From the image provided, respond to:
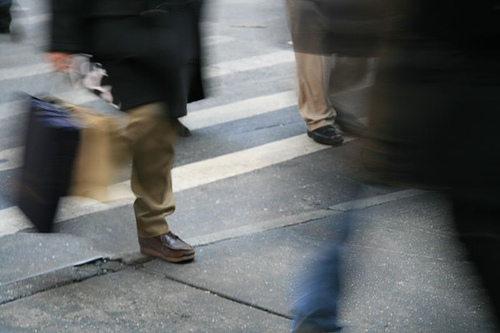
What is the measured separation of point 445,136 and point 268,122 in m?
5.17

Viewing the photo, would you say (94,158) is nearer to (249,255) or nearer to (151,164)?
(151,164)

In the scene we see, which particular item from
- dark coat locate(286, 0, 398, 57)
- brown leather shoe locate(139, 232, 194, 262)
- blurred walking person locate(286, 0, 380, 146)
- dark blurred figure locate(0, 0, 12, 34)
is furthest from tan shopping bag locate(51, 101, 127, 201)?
dark blurred figure locate(0, 0, 12, 34)

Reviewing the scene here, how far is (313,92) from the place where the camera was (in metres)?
6.87

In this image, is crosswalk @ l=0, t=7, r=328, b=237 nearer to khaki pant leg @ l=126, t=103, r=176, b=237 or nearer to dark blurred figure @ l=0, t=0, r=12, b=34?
khaki pant leg @ l=126, t=103, r=176, b=237

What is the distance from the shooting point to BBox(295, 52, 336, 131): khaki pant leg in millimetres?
6758

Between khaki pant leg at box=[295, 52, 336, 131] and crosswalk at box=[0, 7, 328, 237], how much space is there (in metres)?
0.12

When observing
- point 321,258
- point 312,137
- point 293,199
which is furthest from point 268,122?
point 321,258

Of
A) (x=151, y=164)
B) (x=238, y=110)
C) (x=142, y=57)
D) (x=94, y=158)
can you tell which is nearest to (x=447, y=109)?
(x=94, y=158)

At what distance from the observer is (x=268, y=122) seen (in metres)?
7.68

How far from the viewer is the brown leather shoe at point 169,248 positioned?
15.3 feet

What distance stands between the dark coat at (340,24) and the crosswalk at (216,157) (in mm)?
1700

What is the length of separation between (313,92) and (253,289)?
109 inches

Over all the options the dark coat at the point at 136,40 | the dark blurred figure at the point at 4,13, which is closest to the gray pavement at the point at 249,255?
the dark coat at the point at 136,40

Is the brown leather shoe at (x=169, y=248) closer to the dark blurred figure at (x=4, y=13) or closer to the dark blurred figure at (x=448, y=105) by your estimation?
the dark blurred figure at (x=448, y=105)
